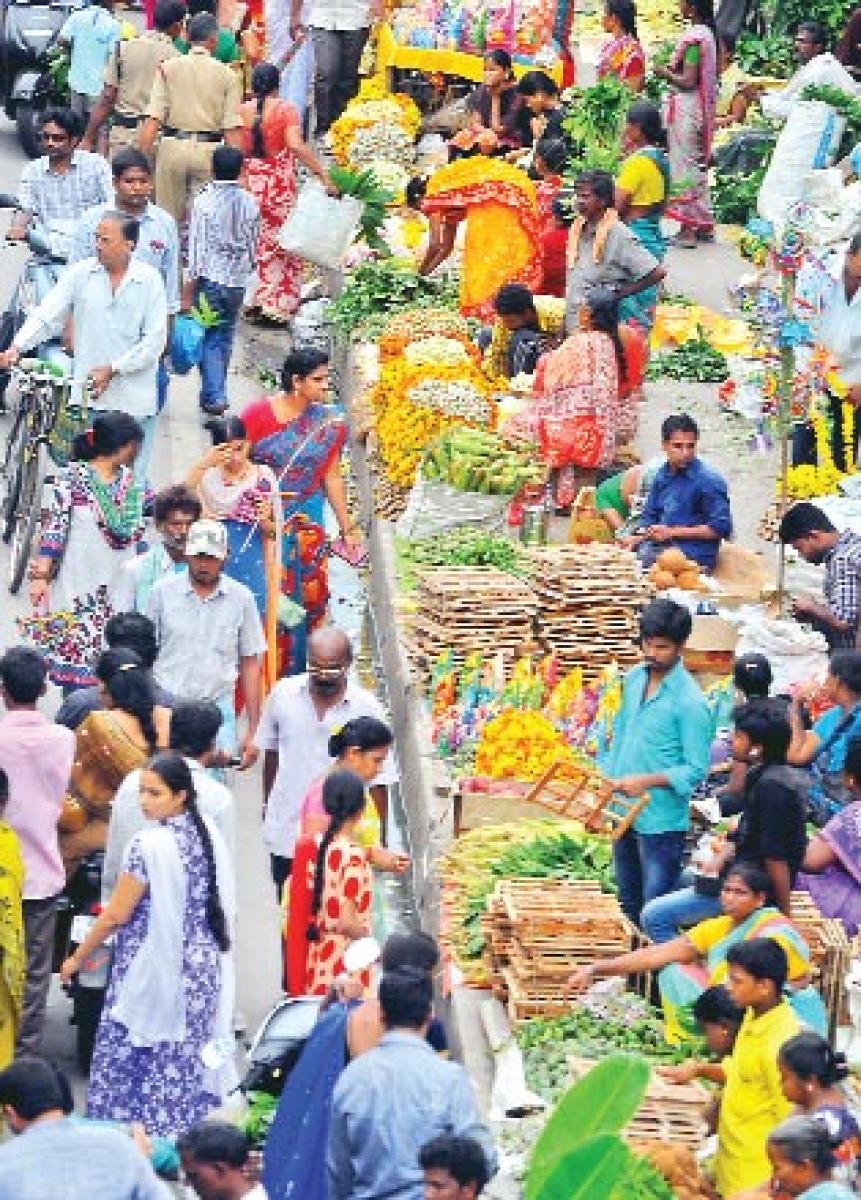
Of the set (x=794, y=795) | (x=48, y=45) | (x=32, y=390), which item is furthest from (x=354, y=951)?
(x=48, y=45)

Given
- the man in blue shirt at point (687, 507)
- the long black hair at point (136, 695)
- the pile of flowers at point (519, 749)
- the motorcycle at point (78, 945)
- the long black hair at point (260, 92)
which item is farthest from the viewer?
the long black hair at point (260, 92)

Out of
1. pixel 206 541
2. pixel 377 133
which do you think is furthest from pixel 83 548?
pixel 377 133

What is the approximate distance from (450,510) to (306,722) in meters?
4.01

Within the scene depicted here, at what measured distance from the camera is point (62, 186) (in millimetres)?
19219

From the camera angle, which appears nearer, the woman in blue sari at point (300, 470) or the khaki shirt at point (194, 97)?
the woman in blue sari at point (300, 470)

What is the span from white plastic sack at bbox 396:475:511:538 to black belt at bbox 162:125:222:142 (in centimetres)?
475

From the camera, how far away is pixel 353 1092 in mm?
10711

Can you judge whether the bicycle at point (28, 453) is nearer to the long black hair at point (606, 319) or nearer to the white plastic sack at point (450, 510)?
the white plastic sack at point (450, 510)

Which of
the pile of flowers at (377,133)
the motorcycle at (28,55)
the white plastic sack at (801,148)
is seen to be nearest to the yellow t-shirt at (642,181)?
the white plastic sack at (801,148)

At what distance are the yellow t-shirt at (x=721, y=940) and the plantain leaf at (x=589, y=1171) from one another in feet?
4.37

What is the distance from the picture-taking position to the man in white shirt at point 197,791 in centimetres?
1247

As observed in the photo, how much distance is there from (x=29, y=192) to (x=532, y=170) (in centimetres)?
369

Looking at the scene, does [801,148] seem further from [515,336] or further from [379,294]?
[515,336]

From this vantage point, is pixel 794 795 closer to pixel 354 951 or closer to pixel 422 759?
pixel 354 951
